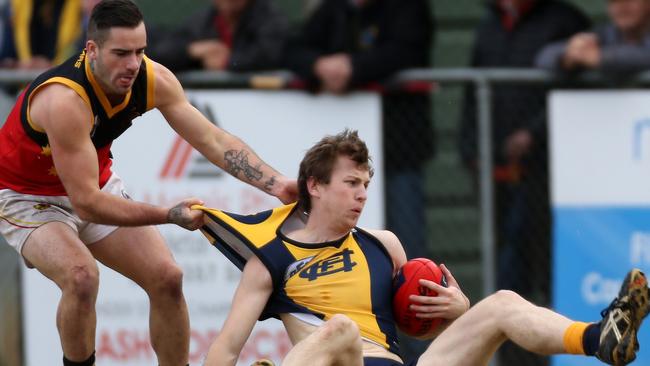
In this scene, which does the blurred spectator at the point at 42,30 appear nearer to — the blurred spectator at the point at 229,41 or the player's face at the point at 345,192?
the blurred spectator at the point at 229,41

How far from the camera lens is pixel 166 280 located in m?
7.21

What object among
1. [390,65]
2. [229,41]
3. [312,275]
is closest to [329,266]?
[312,275]

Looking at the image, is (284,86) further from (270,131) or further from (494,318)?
(494,318)

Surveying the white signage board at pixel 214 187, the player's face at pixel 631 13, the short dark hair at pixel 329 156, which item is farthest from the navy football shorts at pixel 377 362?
the player's face at pixel 631 13

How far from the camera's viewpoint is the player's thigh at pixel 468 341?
645cm

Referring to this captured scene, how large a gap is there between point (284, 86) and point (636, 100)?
2234mm

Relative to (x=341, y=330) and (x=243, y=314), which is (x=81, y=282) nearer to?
(x=243, y=314)

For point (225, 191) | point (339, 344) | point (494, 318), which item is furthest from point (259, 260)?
point (225, 191)

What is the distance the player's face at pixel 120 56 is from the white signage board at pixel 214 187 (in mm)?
2543

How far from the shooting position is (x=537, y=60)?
933cm

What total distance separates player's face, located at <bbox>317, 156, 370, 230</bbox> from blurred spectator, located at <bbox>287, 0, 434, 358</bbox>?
7.71 ft

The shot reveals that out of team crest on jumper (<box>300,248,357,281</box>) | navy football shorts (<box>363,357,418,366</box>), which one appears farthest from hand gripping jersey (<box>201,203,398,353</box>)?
navy football shorts (<box>363,357,418,366</box>)

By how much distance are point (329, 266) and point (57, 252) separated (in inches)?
52.1

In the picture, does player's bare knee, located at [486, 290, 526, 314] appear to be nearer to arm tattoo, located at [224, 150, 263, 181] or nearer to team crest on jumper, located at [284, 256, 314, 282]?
team crest on jumper, located at [284, 256, 314, 282]
